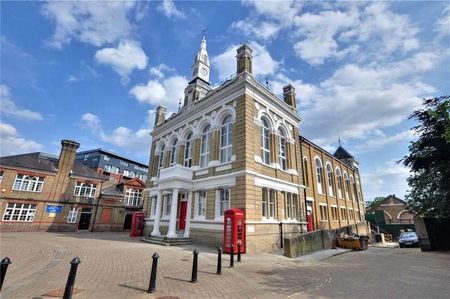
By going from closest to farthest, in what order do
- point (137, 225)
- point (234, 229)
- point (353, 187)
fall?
point (234, 229) → point (137, 225) → point (353, 187)

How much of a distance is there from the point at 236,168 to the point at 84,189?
947 inches

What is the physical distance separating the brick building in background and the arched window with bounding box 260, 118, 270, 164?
23991 mm

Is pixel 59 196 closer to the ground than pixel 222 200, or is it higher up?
higher up

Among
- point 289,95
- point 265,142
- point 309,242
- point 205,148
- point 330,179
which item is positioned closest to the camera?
point 309,242

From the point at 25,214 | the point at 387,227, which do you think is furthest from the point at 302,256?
the point at 387,227

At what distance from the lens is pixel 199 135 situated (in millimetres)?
18750

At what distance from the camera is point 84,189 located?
29.5 metres

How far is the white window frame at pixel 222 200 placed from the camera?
15.0 metres

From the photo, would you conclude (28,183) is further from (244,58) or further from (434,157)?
(434,157)

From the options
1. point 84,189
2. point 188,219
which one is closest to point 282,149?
point 188,219

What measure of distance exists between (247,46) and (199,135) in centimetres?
755

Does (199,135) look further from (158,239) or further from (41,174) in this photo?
(41,174)

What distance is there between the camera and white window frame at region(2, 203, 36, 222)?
23781mm

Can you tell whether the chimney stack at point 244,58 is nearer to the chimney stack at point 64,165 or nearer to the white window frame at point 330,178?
the white window frame at point 330,178
